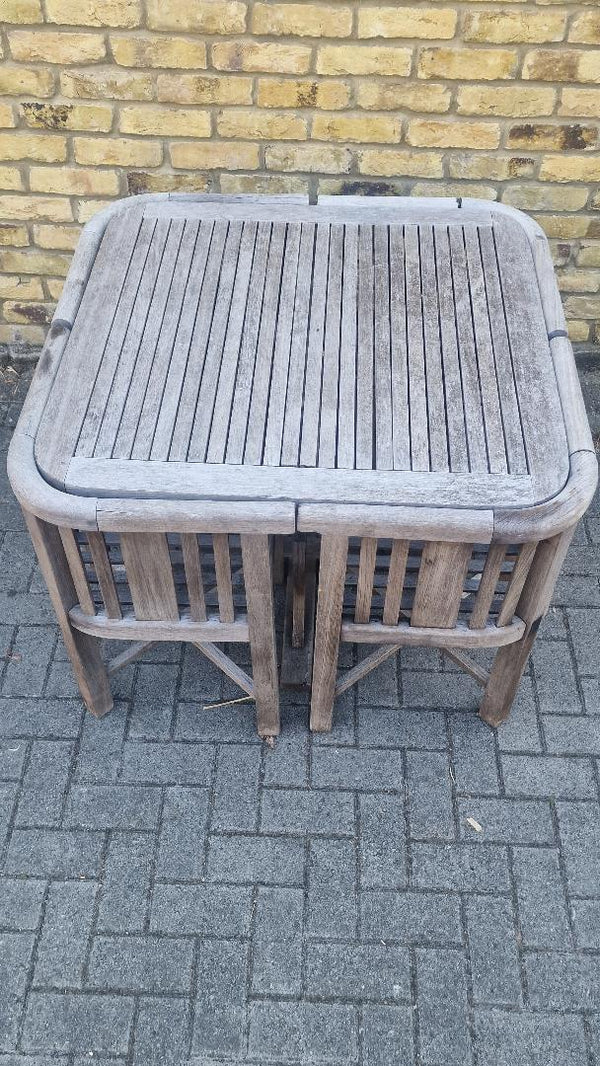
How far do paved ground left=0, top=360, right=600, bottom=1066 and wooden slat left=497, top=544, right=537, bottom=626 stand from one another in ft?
1.97

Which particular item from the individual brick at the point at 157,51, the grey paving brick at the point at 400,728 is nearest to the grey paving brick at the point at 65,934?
the grey paving brick at the point at 400,728

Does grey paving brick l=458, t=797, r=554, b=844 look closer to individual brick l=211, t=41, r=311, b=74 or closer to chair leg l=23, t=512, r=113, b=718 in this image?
chair leg l=23, t=512, r=113, b=718

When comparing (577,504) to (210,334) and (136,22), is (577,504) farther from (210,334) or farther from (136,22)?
(136,22)

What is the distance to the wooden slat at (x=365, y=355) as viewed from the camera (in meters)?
2.26

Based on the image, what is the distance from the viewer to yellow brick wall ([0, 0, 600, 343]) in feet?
10.1

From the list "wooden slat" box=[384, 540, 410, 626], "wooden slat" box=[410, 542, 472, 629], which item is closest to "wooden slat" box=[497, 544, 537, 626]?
"wooden slat" box=[410, 542, 472, 629]

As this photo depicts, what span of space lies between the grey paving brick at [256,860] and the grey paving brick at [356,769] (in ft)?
0.76

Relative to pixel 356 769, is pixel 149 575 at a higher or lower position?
higher

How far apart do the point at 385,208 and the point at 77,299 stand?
3.42 feet

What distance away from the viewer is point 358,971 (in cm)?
244

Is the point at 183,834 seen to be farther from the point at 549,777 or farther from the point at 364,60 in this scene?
the point at 364,60

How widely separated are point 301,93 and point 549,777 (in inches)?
100

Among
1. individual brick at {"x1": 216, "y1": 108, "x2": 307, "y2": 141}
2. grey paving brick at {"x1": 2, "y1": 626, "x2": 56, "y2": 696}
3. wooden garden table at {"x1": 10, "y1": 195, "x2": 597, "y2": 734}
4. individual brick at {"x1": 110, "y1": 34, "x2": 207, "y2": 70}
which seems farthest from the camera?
individual brick at {"x1": 216, "y1": 108, "x2": 307, "y2": 141}

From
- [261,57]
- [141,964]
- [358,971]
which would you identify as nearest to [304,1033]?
[358,971]
